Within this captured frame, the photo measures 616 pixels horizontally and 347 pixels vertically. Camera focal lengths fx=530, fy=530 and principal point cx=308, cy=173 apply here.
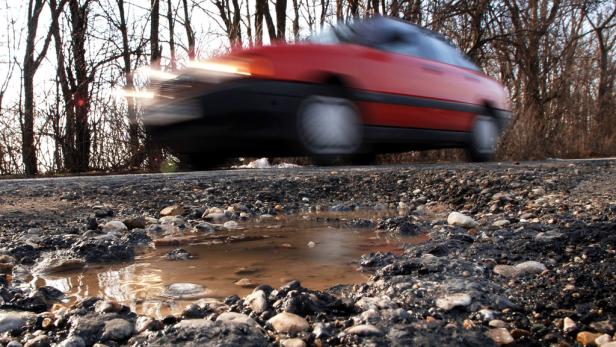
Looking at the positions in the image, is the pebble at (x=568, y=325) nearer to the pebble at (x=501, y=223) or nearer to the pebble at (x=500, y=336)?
the pebble at (x=500, y=336)

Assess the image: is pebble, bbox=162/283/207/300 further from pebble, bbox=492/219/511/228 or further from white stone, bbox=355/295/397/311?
pebble, bbox=492/219/511/228

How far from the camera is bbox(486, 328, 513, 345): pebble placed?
1091 millimetres

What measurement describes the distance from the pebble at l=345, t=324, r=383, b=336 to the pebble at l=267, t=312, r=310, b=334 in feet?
0.32

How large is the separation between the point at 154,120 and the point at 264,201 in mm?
1589

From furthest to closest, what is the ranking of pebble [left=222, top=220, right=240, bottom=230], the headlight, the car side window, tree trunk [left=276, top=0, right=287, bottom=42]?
tree trunk [left=276, top=0, right=287, bottom=42]
the car side window
the headlight
pebble [left=222, top=220, right=240, bottom=230]

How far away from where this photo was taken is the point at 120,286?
1673mm

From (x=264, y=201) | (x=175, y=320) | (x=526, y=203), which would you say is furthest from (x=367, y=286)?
(x=264, y=201)

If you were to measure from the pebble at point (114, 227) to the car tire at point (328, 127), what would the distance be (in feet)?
6.44

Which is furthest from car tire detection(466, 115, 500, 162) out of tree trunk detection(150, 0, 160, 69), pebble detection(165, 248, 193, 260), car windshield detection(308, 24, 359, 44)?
tree trunk detection(150, 0, 160, 69)

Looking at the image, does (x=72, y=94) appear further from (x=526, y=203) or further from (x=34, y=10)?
(x=526, y=203)

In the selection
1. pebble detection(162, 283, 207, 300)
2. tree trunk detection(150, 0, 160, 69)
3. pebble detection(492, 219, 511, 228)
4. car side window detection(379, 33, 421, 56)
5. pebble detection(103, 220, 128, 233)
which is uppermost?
tree trunk detection(150, 0, 160, 69)

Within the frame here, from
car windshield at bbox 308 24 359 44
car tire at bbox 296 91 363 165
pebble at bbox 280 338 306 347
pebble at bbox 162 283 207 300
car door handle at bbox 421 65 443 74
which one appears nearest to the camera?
pebble at bbox 280 338 306 347

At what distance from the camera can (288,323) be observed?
1.16 meters

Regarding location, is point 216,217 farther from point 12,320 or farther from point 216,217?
point 12,320
